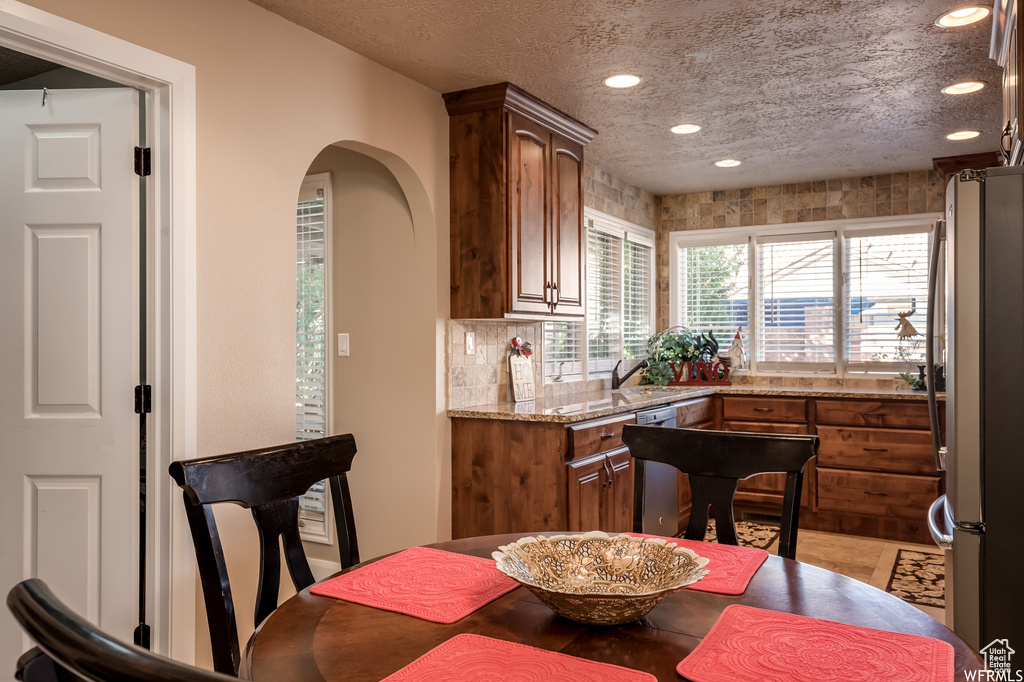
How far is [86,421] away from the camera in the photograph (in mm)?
2303

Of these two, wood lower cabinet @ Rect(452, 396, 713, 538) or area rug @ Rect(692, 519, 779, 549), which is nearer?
wood lower cabinet @ Rect(452, 396, 713, 538)

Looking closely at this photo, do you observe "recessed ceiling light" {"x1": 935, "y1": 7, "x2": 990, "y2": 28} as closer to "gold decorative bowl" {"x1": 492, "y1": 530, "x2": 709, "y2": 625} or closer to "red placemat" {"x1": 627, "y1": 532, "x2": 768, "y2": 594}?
"red placemat" {"x1": 627, "y1": 532, "x2": 768, "y2": 594}

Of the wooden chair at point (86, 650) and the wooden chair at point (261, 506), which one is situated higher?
the wooden chair at point (86, 650)

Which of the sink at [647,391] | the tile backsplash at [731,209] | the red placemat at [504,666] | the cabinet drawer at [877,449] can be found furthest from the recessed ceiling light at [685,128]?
the red placemat at [504,666]

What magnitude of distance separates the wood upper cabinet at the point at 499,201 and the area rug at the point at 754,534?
205cm

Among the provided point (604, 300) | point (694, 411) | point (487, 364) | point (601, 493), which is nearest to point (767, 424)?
point (694, 411)

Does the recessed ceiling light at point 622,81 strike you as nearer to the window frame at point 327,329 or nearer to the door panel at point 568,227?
the door panel at point 568,227

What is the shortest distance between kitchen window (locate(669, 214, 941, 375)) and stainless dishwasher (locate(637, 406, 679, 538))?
1.68 metres

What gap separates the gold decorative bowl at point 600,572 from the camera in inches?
46.5

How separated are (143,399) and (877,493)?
4394mm

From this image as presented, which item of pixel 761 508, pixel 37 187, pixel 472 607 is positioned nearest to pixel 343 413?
pixel 37 187

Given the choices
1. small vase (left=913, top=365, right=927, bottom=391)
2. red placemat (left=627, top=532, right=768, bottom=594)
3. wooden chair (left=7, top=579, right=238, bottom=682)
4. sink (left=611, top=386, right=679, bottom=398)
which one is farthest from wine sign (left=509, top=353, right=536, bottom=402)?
wooden chair (left=7, top=579, right=238, bottom=682)

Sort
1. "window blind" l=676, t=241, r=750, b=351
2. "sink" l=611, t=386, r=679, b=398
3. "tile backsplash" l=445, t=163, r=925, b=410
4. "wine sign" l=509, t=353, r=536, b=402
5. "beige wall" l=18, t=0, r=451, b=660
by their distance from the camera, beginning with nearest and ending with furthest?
1. "beige wall" l=18, t=0, r=451, b=660
2. "wine sign" l=509, t=353, r=536, b=402
3. "tile backsplash" l=445, t=163, r=925, b=410
4. "sink" l=611, t=386, r=679, b=398
5. "window blind" l=676, t=241, r=750, b=351

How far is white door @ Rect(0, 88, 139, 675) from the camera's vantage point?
230 cm
